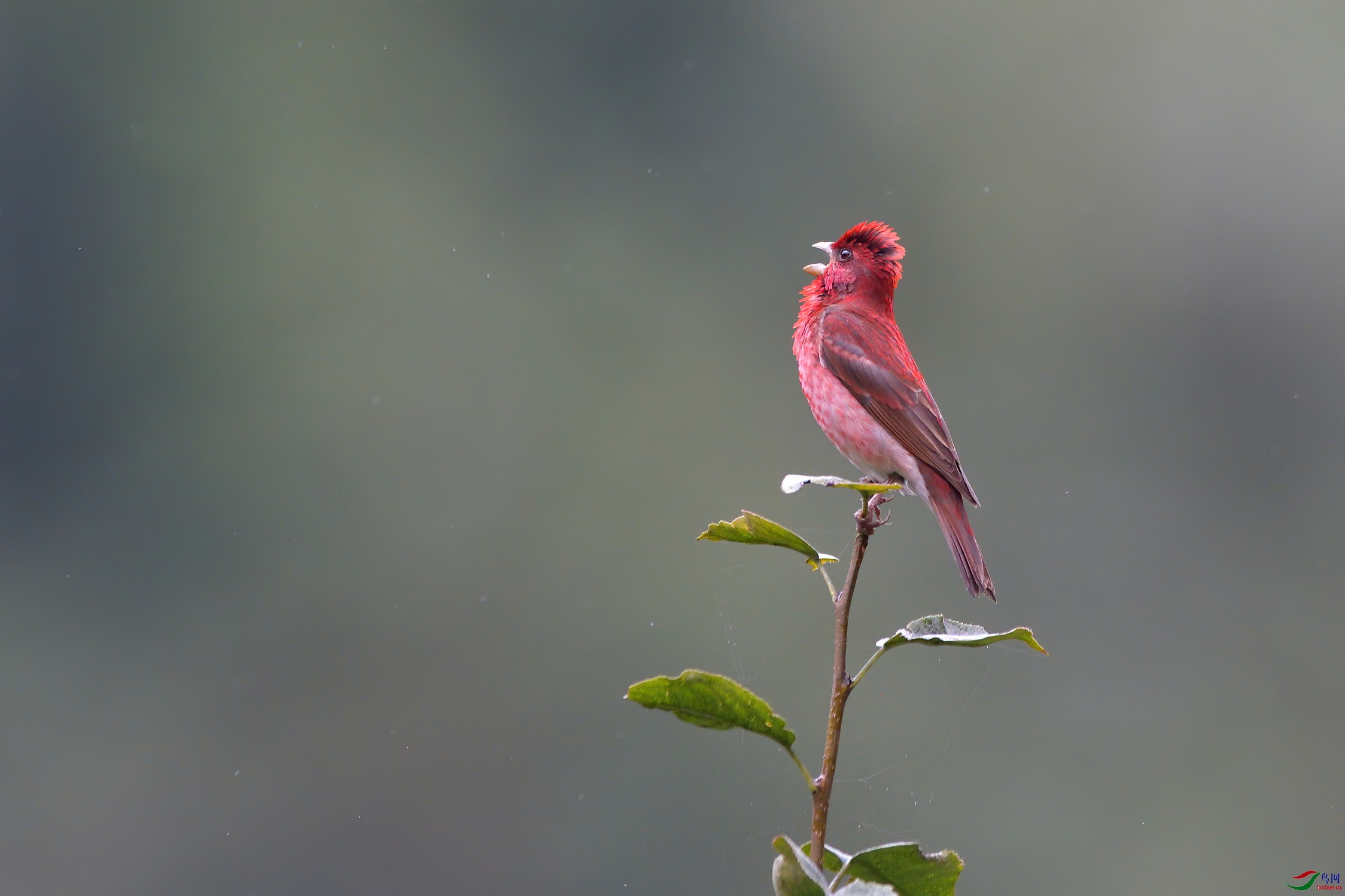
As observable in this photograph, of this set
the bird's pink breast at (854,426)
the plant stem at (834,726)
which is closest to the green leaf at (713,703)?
the plant stem at (834,726)

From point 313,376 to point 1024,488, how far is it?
31.5 ft

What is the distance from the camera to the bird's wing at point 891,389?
3.20 metres

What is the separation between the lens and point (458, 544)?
58.7 ft

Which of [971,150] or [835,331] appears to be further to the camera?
[971,150]

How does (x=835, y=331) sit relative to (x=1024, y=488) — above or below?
above

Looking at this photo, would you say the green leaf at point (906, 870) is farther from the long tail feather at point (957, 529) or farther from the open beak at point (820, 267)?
the open beak at point (820, 267)

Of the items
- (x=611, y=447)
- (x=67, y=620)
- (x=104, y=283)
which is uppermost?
(x=104, y=283)

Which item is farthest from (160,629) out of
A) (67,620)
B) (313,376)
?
(313,376)

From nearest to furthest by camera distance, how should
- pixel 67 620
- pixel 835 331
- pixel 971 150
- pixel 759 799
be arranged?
pixel 835 331 < pixel 759 799 < pixel 67 620 < pixel 971 150

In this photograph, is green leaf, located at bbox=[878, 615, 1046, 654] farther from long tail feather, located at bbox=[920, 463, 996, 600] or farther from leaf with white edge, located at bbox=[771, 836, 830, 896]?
long tail feather, located at bbox=[920, 463, 996, 600]

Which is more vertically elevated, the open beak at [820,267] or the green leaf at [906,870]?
the open beak at [820,267]

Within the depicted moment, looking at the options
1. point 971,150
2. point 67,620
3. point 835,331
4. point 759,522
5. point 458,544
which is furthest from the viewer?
point 971,150

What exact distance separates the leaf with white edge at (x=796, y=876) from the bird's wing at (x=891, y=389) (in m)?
2.12

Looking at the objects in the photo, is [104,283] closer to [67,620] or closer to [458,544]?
[67,620]
